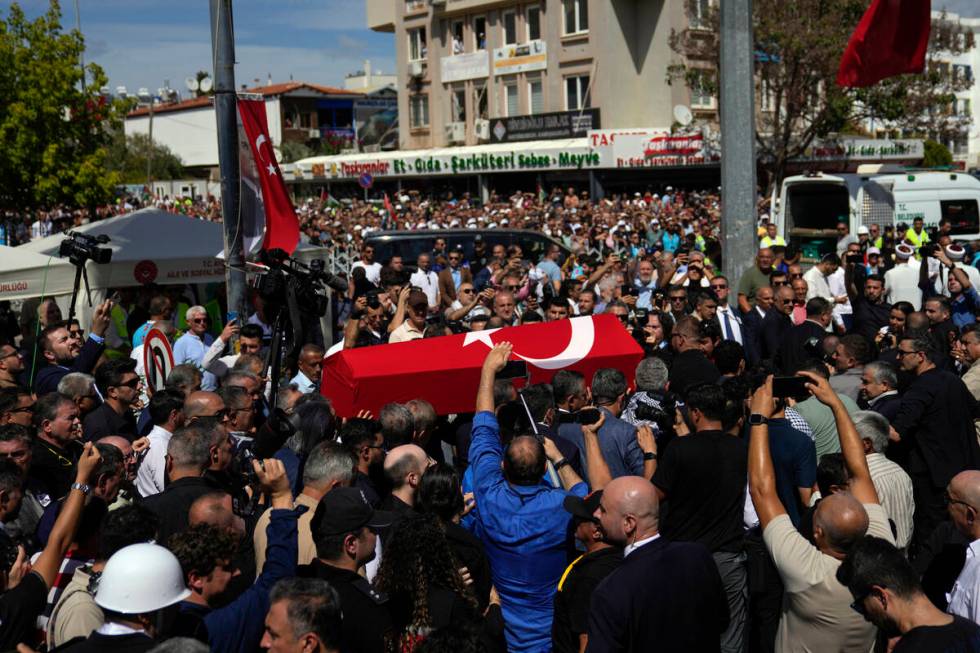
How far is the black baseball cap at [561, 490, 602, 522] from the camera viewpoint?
4426 mm

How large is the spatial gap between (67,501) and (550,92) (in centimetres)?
4347

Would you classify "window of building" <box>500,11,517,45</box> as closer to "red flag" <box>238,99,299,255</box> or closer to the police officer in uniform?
"red flag" <box>238,99,299,255</box>

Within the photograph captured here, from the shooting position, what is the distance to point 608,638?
3.93 m

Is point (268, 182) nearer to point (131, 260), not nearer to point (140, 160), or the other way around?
point (131, 260)

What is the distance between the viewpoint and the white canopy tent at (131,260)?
11.6m

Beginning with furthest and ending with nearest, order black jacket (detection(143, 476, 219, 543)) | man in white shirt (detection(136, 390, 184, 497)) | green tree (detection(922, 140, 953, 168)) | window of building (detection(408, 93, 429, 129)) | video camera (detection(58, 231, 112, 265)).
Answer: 1. window of building (detection(408, 93, 429, 129))
2. green tree (detection(922, 140, 953, 168))
3. video camera (detection(58, 231, 112, 265))
4. man in white shirt (detection(136, 390, 184, 497))
5. black jacket (detection(143, 476, 219, 543))

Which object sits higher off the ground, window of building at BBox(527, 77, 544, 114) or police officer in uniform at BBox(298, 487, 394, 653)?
window of building at BBox(527, 77, 544, 114)

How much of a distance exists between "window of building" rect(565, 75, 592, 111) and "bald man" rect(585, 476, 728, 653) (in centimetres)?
4184

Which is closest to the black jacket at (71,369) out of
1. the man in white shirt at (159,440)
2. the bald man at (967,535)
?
the man in white shirt at (159,440)

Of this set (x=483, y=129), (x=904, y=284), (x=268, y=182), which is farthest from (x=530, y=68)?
(x=268, y=182)

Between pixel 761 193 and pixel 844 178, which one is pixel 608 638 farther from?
pixel 761 193

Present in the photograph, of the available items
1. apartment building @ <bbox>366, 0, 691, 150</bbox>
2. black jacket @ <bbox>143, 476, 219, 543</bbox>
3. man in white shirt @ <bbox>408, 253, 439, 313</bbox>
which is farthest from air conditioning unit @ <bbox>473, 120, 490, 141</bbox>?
black jacket @ <bbox>143, 476, 219, 543</bbox>

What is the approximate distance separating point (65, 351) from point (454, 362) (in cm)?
346

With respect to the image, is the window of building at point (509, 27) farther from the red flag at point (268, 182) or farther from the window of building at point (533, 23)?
the red flag at point (268, 182)
